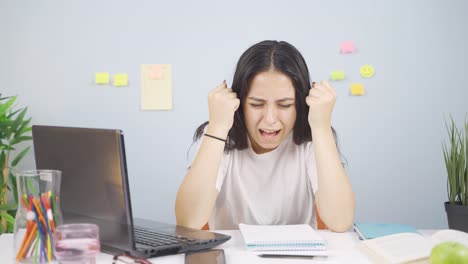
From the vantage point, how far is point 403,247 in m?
1.14

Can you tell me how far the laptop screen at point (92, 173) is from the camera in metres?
1.03

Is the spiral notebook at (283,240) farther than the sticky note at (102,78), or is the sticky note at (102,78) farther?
the sticky note at (102,78)

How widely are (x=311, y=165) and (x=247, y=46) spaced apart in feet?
4.98

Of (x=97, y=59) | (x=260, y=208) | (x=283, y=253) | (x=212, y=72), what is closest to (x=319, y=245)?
(x=283, y=253)

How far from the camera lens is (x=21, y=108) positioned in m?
3.04

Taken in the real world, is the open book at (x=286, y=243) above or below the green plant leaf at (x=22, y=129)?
below

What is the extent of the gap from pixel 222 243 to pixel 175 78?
193cm

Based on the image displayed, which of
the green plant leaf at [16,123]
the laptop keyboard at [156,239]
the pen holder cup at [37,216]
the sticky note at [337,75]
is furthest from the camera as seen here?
the sticky note at [337,75]

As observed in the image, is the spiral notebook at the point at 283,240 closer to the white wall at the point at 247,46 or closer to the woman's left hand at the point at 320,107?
the woman's left hand at the point at 320,107

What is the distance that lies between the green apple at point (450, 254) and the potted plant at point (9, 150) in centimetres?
216

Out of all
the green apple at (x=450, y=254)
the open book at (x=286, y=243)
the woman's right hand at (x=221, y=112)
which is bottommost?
the open book at (x=286, y=243)

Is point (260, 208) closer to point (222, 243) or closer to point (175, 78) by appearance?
point (222, 243)

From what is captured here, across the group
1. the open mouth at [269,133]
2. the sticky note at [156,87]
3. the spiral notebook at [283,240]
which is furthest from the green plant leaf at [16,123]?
the spiral notebook at [283,240]

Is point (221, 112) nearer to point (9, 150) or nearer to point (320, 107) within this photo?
point (320, 107)
